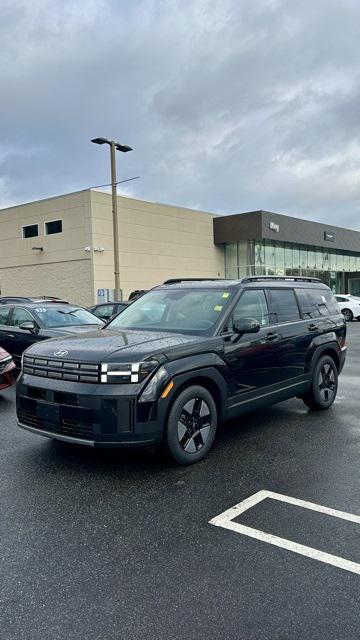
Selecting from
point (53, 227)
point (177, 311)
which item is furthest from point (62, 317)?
point (53, 227)

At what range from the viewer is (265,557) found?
305cm

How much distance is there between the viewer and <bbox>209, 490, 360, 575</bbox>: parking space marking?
3004mm

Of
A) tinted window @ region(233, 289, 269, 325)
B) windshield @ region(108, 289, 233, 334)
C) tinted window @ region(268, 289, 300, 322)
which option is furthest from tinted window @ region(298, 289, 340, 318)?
windshield @ region(108, 289, 233, 334)

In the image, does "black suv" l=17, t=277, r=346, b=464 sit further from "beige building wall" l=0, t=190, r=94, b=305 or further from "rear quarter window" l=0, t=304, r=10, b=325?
"beige building wall" l=0, t=190, r=94, b=305

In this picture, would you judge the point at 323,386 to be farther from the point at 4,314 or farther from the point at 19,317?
the point at 4,314

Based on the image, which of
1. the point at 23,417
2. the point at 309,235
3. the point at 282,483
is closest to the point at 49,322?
the point at 23,417

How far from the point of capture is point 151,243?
32.1 m

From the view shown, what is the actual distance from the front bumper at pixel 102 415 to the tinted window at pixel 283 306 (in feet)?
7.71

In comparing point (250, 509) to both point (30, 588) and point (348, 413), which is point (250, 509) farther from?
point (348, 413)

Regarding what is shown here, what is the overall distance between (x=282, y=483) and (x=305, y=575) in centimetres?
136

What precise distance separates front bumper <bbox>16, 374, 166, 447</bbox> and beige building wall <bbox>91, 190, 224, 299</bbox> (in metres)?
24.5

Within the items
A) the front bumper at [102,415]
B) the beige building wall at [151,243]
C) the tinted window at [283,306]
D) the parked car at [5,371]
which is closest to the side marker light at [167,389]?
the front bumper at [102,415]

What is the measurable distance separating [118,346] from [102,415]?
0.68 m

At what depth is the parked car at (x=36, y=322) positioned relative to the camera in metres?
9.88
